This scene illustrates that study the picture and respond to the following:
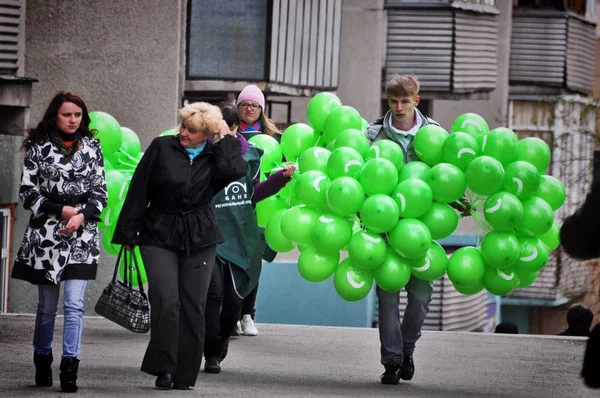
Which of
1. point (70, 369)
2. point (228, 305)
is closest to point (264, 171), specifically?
point (228, 305)

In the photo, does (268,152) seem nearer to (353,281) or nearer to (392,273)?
(353,281)

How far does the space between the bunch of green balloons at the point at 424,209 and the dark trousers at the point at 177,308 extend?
2.67ft

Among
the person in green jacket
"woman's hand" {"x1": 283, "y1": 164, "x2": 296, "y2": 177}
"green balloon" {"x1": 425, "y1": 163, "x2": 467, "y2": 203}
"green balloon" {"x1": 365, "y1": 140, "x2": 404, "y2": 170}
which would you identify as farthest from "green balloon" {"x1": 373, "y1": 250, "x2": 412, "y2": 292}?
the person in green jacket

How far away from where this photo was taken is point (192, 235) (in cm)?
805

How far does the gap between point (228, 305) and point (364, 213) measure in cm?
146

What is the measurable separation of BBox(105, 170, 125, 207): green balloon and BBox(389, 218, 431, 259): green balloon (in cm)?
282

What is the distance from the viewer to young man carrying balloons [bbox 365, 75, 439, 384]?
347 inches

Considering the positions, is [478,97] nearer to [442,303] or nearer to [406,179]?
[442,303]

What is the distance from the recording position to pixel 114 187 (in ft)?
33.9

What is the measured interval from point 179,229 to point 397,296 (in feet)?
5.64

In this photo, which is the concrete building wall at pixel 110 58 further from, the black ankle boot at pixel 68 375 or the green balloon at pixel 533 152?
the green balloon at pixel 533 152

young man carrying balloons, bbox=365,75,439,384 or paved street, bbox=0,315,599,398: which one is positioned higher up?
young man carrying balloons, bbox=365,75,439,384

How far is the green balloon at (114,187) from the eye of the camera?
10.3 metres

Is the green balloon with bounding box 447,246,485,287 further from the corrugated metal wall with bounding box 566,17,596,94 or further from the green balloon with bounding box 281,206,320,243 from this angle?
the corrugated metal wall with bounding box 566,17,596,94
